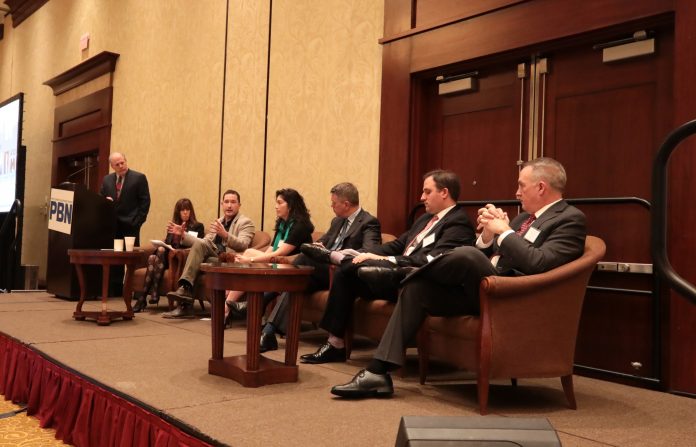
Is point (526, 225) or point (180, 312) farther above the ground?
point (526, 225)

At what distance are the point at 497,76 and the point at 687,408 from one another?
2.10 meters

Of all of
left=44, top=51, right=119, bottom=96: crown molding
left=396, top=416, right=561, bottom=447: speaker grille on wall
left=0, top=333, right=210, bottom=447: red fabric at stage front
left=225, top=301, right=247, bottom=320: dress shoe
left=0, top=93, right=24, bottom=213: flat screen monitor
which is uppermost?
left=44, top=51, right=119, bottom=96: crown molding

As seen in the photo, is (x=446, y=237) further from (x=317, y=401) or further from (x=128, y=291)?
(x=128, y=291)

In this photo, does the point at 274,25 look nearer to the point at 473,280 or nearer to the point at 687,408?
the point at 473,280

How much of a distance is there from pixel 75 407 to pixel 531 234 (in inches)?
80.8

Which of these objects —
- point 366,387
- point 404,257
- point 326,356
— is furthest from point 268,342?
point 366,387

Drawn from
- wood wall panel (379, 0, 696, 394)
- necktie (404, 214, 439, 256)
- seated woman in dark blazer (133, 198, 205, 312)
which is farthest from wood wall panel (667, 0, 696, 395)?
seated woman in dark blazer (133, 198, 205, 312)

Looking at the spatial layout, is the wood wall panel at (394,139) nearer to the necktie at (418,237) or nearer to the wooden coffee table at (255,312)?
the necktie at (418,237)

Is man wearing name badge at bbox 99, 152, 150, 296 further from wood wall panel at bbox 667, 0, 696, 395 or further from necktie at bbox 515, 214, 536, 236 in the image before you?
wood wall panel at bbox 667, 0, 696, 395

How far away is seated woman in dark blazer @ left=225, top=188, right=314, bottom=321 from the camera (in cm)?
421

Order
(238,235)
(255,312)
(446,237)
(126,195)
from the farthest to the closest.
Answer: (126,195) → (238,235) → (446,237) → (255,312)

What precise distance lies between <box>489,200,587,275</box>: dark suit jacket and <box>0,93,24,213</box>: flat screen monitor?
6.15 meters

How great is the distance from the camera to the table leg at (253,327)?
8.82ft

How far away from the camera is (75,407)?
275 centimetres
